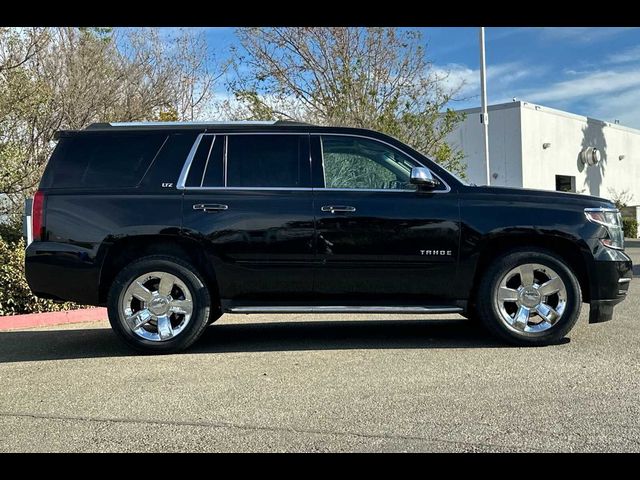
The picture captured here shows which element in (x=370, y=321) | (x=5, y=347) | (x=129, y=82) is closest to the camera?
(x=5, y=347)

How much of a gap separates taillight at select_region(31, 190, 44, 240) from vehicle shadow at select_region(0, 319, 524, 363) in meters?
1.17

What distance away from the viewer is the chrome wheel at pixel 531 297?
5695 mm

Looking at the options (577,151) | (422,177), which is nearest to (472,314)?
(422,177)

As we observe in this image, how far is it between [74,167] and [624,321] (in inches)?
235

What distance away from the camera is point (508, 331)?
5680 millimetres

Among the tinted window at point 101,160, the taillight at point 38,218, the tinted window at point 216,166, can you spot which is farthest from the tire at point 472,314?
the taillight at point 38,218

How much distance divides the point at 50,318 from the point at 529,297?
19.1 ft

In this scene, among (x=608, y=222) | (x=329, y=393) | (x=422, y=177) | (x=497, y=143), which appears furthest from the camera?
(x=497, y=143)

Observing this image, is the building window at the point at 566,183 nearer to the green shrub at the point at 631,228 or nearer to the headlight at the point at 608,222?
the green shrub at the point at 631,228

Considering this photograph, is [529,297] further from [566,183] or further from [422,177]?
[566,183]

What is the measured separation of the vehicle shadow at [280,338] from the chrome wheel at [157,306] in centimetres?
36

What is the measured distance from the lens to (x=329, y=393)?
14.8 feet

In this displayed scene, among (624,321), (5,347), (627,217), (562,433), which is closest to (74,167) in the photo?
(5,347)
